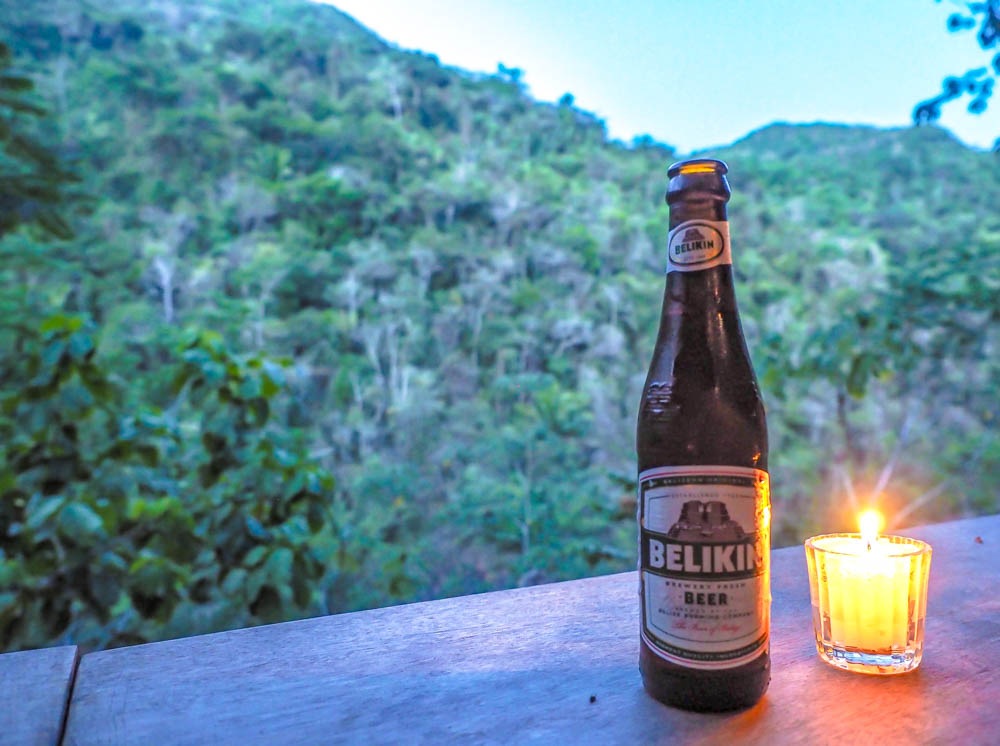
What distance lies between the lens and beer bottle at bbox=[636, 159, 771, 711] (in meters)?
0.40

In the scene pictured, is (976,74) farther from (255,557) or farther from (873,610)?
(255,557)

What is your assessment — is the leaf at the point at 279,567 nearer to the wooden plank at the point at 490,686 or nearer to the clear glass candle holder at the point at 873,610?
the wooden plank at the point at 490,686

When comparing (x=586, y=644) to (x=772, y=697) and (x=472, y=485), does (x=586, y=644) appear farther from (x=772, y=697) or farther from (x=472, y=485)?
(x=472, y=485)

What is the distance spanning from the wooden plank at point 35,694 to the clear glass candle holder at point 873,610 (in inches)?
17.9

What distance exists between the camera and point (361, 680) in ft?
1.47

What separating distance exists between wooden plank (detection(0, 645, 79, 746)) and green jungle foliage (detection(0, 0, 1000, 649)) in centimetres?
79

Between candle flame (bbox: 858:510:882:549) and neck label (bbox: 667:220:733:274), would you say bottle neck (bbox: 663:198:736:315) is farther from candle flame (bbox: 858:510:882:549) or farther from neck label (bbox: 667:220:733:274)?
candle flame (bbox: 858:510:882:549)

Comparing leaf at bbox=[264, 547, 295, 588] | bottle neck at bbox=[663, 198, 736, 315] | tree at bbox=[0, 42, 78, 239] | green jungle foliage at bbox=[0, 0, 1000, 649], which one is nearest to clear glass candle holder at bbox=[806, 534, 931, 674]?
bottle neck at bbox=[663, 198, 736, 315]

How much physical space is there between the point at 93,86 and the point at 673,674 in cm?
352

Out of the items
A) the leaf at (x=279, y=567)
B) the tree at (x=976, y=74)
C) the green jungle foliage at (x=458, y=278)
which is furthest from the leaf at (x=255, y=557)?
the tree at (x=976, y=74)

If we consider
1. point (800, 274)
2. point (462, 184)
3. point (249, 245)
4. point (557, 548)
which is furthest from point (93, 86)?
point (800, 274)

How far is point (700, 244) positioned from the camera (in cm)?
43

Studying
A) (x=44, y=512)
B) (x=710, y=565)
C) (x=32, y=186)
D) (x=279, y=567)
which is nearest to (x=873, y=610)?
(x=710, y=565)

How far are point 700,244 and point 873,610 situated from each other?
0.84 ft
